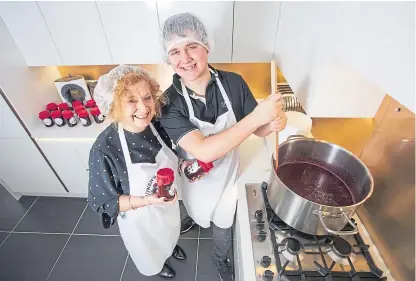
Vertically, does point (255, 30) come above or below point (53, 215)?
above

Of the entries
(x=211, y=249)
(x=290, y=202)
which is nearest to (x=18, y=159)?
(x=211, y=249)

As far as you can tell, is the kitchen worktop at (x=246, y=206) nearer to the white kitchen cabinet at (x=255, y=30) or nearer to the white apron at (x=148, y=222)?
the white apron at (x=148, y=222)

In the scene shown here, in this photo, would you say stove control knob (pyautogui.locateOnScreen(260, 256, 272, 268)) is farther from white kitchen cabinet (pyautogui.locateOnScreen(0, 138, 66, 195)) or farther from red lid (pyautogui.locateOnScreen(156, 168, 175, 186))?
white kitchen cabinet (pyautogui.locateOnScreen(0, 138, 66, 195))

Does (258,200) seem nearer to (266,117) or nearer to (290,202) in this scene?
(290,202)

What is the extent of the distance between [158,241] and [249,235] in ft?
1.81

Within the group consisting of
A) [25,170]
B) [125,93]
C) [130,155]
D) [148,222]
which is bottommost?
[25,170]

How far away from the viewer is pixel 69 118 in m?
1.47

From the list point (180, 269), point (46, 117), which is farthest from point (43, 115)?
point (180, 269)

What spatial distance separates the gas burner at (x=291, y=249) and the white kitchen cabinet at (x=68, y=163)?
136cm

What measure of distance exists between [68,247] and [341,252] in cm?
168

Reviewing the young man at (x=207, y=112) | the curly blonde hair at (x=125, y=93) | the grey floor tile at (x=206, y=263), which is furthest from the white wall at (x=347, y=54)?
the grey floor tile at (x=206, y=263)

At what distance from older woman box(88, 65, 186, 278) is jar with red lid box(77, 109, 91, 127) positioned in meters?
0.70

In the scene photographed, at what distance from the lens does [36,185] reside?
1745mm

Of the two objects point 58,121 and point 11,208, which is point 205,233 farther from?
point 11,208
